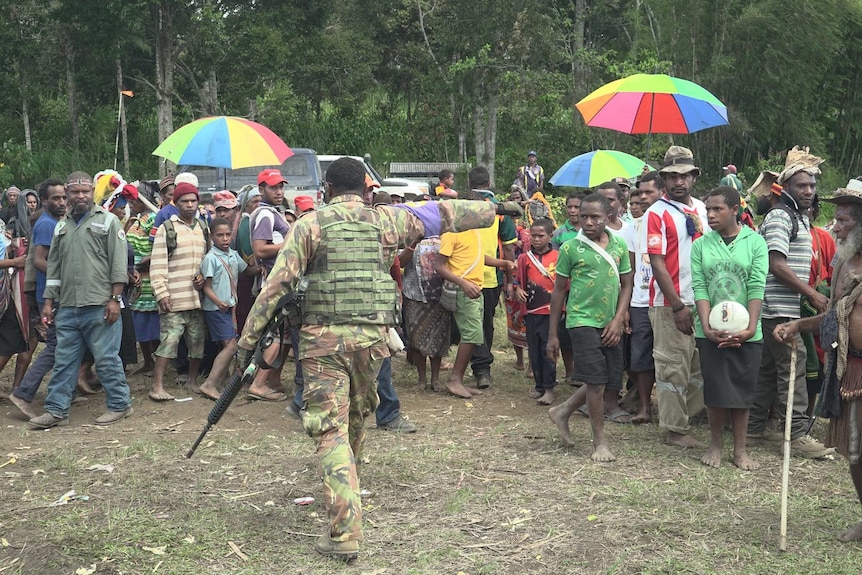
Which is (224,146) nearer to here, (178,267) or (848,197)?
(178,267)

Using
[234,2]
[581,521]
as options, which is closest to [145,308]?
[581,521]

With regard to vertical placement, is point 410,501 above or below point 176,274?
below

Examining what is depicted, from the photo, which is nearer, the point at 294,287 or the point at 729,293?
the point at 294,287

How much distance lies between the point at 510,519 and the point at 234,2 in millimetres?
19115

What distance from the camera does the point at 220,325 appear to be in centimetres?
810

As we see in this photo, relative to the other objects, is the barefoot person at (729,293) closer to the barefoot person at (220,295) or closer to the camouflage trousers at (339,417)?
the camouflage trousers at (339,417)

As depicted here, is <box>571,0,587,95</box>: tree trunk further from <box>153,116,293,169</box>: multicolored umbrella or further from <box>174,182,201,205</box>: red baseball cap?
<box>174,182,201,205</box>: red baseball cap

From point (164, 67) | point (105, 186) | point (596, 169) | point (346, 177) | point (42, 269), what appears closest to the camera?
point (346, 177)

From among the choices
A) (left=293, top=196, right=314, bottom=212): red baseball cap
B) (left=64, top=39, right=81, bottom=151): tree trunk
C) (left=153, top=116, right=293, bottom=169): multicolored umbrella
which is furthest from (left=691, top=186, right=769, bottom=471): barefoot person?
(left=64, top=39, right=81, bottom=151): tree trunk

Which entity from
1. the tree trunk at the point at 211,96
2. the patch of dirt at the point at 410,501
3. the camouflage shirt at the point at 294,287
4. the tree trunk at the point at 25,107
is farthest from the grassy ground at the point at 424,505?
the tree trunk at the point at 25,107

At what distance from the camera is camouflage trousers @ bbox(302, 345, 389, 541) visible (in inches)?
183

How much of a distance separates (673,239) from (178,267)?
395cm

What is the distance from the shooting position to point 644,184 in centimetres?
746

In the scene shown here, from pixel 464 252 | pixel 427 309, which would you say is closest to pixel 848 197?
pixel 464 252
